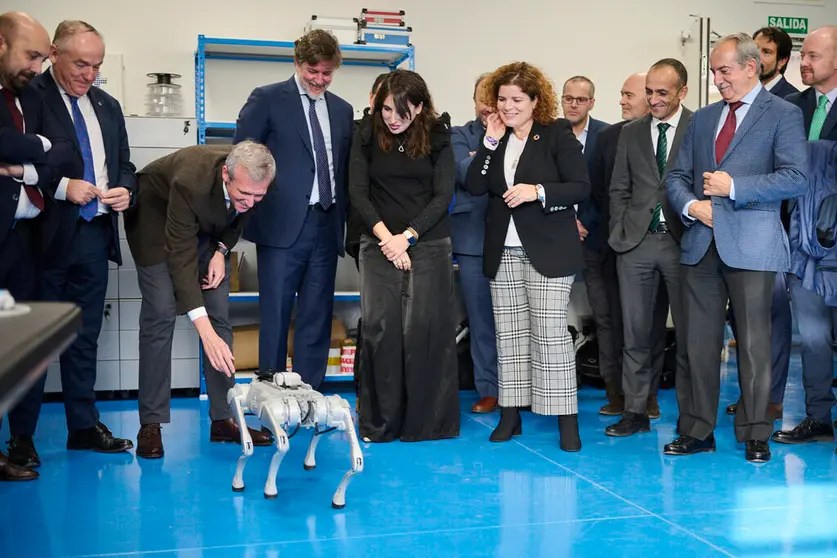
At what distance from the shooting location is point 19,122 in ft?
10.4

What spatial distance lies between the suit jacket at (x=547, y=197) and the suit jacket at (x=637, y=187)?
1.18ft

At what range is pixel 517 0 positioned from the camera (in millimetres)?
5973

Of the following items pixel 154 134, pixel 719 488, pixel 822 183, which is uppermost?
pixel 154 134

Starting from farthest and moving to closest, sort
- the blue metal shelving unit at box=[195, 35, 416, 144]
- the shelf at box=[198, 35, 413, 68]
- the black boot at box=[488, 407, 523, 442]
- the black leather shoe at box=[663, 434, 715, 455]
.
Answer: the shelf at box=[198, 35, 413, 68] < the blue metal shelving unit at box=[195, 35, 416, 144] < the black boot at box=[488, 407, 523, 442] < the black leather shoe at box=[663, 434, 715, 455]

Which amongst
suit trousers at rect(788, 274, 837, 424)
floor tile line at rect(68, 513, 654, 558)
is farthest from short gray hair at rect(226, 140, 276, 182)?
suit trousers at rect(788, 274, 837, 424)

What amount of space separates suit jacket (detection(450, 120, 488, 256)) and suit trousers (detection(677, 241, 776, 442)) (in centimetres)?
121

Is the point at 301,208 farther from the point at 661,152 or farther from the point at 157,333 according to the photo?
the point at 661,152

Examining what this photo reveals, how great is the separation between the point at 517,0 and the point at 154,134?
2627 mm

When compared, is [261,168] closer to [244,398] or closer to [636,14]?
[244,398]

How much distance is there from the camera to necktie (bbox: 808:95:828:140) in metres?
3.68

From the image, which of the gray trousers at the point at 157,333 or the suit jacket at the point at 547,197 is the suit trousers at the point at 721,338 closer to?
the suit jacket at the point at 547,197

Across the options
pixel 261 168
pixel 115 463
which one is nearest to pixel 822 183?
pixel 261 168

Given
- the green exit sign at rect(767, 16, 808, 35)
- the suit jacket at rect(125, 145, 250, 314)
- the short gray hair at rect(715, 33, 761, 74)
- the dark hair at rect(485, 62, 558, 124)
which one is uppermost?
the green exit sign at rect(767, 16, 808, 35)

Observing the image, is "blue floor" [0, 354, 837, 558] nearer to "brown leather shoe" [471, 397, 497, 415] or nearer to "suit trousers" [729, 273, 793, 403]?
"suit trousers" [729, 273, 793, 403]
